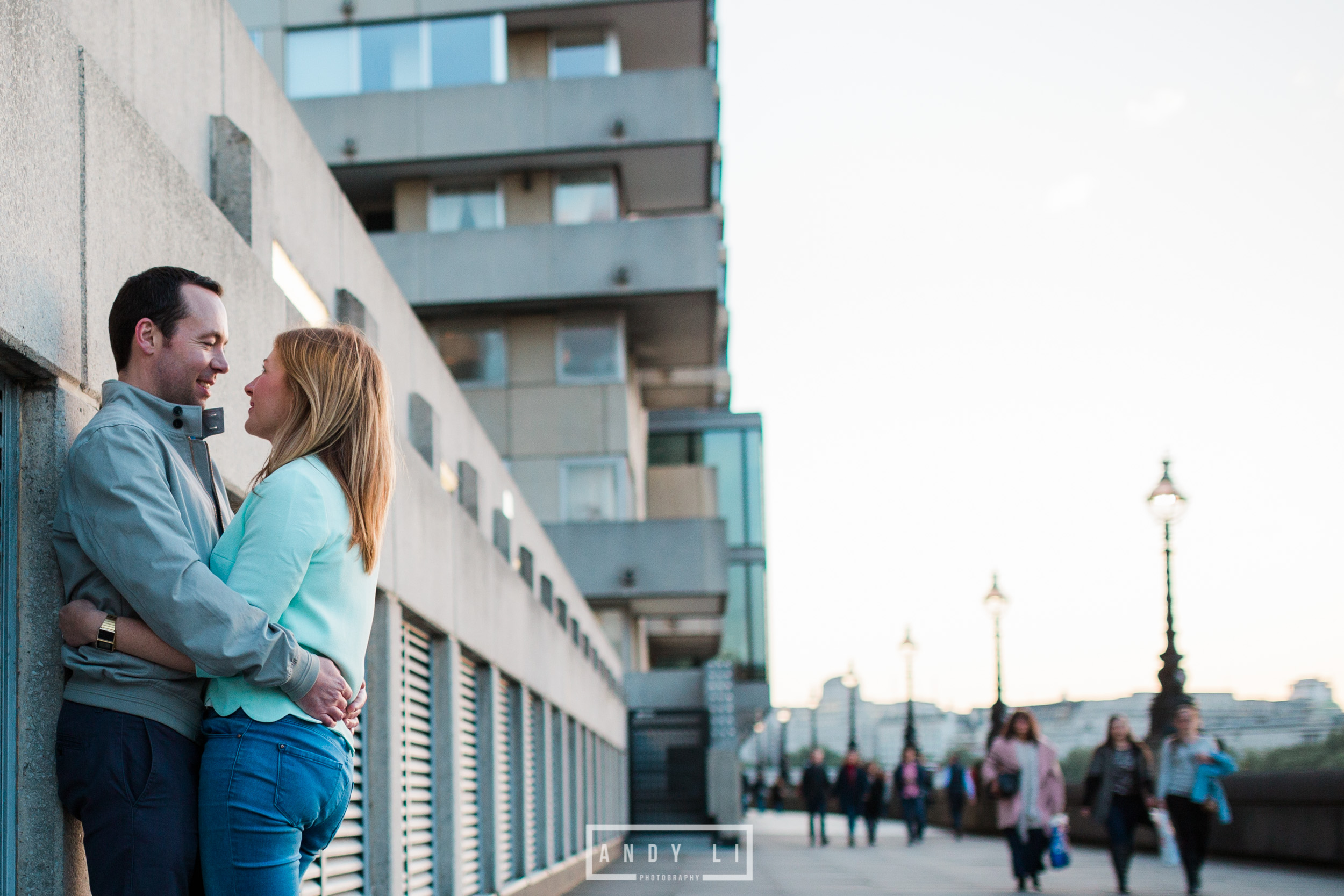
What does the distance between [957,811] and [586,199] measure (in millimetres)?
15463

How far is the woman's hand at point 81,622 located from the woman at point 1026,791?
12.5 m

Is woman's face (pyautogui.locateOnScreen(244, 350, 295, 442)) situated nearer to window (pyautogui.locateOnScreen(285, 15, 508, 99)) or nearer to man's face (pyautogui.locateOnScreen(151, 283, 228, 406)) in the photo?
man's face (pyautogui.locateOnScreen(151, 283, 228, 406))

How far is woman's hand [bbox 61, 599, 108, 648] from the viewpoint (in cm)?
319

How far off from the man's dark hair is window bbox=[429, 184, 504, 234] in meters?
29.0

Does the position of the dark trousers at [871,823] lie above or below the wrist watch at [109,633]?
below

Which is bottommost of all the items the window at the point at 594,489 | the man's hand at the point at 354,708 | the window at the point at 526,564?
the man's hand at the point at 354,708

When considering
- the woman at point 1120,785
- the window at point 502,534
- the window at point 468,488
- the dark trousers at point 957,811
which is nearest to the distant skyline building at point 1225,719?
the woman at point 1120,785

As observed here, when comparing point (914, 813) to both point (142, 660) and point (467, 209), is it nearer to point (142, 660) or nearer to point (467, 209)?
point (467, 209)

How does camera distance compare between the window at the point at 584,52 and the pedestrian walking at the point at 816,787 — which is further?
the window at the point at 584,52

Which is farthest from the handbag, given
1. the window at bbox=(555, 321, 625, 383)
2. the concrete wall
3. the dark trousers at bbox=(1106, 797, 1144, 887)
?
the window at bbox=(555, 321, 625, 383)

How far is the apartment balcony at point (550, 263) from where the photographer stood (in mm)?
31531

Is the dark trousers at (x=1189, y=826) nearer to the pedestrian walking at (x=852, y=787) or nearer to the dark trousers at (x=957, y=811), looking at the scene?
the pedestrian walking at (x=852, y=787)

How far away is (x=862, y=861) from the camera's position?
20531 mm

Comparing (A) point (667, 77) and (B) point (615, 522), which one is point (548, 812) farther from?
(A) point (667, 77)
